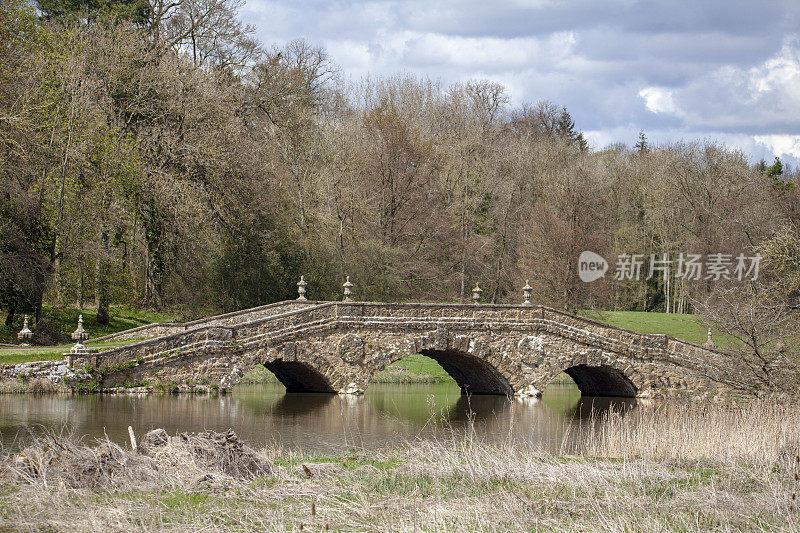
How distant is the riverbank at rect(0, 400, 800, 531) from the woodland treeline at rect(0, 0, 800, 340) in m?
12.8

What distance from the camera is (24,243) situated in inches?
1002

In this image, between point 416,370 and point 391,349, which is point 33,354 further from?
point 416,370

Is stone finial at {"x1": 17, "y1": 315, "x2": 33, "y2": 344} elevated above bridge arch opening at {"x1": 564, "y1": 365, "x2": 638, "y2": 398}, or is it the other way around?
stone finial at {"x1": 17, "y1": 315, "x2": 33, "y2": 344}

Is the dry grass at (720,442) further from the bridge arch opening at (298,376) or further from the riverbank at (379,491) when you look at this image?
the bridge arch opening at (298,376)

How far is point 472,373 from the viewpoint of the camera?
2828 centimetres

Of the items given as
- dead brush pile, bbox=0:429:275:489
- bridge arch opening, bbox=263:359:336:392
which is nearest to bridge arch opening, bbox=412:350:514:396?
bridge arch opening, bbox=263:359:336:392

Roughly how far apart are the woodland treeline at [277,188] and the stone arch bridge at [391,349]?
4390mm

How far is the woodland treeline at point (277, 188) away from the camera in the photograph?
85.7ft

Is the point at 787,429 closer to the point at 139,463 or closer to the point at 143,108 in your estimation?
the point at 139,463

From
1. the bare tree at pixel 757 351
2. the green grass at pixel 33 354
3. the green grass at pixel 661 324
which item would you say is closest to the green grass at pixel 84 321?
the green grass at pixel 33 354

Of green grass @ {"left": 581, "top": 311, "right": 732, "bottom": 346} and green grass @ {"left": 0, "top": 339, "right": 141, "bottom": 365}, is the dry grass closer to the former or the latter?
green grass @ {"left": 0, "top": 339, "right": 141, "bottom": 365}

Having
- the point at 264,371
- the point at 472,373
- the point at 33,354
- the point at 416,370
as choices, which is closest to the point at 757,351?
the point at 472,373

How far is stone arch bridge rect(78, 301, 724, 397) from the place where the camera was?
21719 millimetres

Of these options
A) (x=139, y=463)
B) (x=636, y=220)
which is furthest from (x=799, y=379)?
(x=636, y=220)
